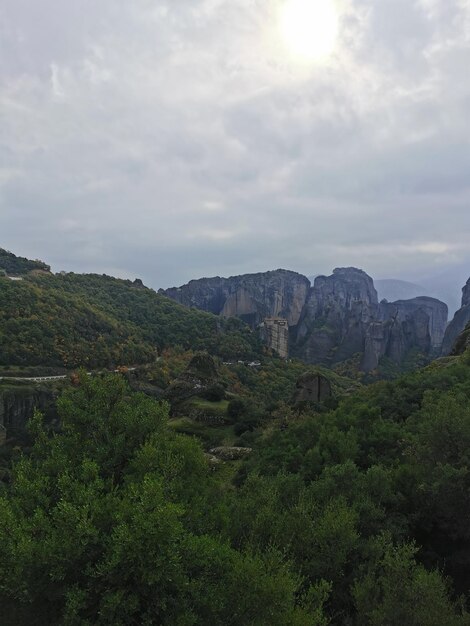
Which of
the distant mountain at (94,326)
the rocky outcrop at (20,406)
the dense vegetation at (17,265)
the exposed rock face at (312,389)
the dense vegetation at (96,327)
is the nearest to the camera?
the exposed rock face at (312,389)

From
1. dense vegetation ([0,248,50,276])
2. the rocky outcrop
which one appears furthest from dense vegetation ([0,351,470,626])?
dense vegetation ([0,248,50,276])

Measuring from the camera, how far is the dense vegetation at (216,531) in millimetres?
12094

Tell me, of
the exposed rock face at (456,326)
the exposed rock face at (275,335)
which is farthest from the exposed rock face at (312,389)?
the exposed rock face at (456,326)

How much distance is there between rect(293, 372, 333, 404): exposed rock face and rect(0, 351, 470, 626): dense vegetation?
24649 mm

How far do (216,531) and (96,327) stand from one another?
276 ft

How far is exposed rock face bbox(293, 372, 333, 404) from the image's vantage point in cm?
5541

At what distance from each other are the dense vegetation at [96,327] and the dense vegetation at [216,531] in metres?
63.6

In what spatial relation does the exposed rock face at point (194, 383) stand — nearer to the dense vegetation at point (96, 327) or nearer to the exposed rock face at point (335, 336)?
the dense vegetation at point (96, 327)

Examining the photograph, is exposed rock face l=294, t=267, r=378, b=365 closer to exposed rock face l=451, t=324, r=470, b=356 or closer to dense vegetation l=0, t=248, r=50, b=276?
exposed rock face l=451, t=324, r=470, b=356

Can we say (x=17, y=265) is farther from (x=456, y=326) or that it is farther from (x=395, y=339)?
(x=456, y=326)

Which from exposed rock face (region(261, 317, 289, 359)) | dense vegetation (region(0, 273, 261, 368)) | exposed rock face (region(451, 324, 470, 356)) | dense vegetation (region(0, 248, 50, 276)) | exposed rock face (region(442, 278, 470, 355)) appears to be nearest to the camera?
exposed rock face (region(451, 324, 470, 356))

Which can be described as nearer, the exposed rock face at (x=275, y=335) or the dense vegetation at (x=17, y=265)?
the exposed rock face at (x=275, y=335)

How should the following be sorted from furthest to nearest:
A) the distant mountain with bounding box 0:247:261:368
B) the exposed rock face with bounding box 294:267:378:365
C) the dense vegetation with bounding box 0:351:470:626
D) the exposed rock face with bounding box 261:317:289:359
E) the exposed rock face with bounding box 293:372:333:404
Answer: the exposed rock face with bounding box 294:267:378:365 → the exposed rock face with bounding box 261:317:289:359 → the distant mountain with bounding box 0:247:261:368 → the exposed rock face with bounding box 293:372:333:404 → the dense vegetation with bounding box 0:351:470:626

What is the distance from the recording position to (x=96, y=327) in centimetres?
9562
